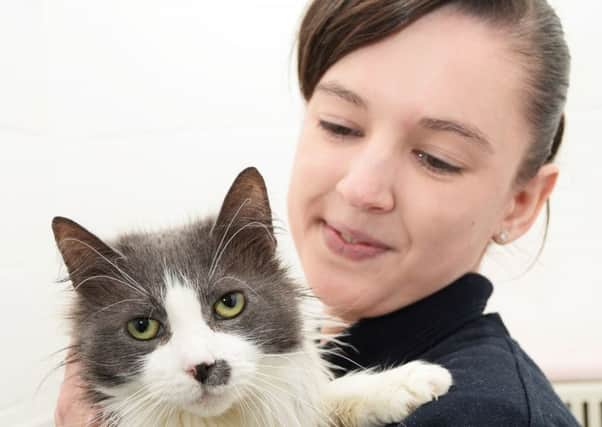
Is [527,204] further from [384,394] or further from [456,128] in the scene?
[384,394]

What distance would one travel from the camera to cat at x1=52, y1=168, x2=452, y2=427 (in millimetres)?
1059

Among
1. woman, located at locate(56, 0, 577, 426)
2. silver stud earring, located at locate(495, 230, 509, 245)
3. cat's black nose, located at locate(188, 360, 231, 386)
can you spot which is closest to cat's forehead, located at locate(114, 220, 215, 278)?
cat's black nose, located at locate(188, 360, 231, 386)

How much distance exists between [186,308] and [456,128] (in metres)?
0.61

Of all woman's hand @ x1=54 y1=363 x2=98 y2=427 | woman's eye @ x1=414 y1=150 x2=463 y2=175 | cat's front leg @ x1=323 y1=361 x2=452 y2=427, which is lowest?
woman's hand @ x1=54 y1=363 x2=98 y2=427

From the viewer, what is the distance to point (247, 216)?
4.03ft

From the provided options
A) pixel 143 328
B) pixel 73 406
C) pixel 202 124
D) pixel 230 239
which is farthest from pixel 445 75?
pixel 202 124

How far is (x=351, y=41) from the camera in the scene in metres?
1.37

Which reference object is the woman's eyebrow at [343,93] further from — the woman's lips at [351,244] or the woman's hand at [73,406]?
the woman's hand at [73,406]

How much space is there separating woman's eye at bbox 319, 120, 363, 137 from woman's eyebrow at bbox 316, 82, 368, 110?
0.21 feet

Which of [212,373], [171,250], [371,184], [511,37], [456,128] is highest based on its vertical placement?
[511,37]

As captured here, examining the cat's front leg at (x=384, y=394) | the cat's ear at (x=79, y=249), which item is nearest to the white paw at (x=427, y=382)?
the cat's front leg at (x=384, y=394)

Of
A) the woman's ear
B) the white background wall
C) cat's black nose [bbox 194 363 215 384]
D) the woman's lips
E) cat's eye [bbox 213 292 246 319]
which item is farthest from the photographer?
the white background wall

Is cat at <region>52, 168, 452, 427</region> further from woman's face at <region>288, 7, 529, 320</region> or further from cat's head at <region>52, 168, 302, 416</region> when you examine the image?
woman's face at <region>288, 7, 529, 320</region>

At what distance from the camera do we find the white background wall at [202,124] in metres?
2.86
